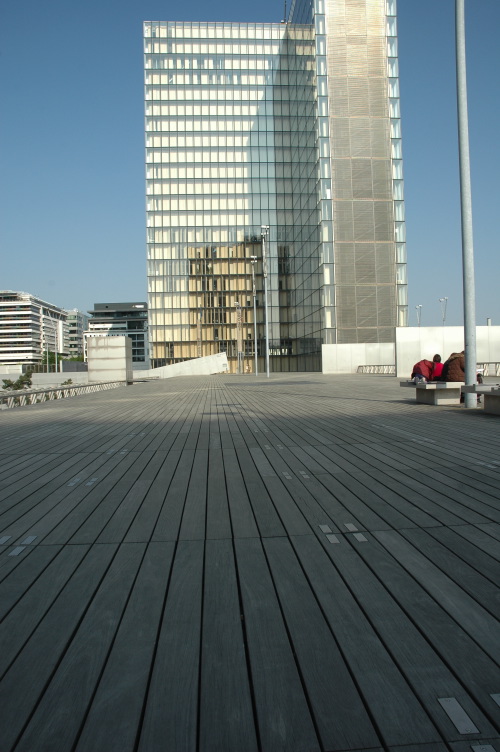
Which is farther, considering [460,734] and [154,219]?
[154,219]

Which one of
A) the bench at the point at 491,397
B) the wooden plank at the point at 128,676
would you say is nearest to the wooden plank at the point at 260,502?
the wooden plank at the point at 128,676

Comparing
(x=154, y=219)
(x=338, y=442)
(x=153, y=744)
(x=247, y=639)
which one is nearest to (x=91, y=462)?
(x=338, y=442)

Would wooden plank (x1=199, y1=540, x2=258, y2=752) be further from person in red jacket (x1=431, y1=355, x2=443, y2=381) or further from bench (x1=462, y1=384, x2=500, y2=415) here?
person in red jacket (x1=431, y1=355, x2=443, y2=381)

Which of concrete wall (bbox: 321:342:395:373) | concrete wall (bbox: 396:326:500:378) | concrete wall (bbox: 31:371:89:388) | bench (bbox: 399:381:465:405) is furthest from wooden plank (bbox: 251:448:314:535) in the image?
concrete wall (bbox: 31:371:89:388)

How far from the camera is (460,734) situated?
1787mm

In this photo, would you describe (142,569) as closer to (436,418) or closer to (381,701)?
(381,701)

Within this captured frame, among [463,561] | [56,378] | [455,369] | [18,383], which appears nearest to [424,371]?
[455,369]

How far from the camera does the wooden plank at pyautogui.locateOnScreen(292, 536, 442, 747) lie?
1.82 m

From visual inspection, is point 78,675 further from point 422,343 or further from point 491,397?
point 422,343

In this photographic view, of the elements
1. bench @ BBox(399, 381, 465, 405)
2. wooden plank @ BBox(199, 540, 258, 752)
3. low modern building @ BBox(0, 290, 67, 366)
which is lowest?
wooden plank @ BBox(199, 540, 258, 752)

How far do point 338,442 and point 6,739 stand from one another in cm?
597

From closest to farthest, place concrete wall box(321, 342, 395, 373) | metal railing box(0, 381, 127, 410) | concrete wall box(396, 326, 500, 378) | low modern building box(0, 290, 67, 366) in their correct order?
metal railing box(0, 381, 127, 410), concrete wall box(396, 326, 500, 378), concrete wall box(321, 342, 395, 373), low modern building box(0, 290, 67, 366)

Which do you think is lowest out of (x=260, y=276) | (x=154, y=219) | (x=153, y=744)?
(x=153, y=744)

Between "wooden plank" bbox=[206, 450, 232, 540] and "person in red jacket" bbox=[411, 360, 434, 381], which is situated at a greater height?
"person in red jacket" bbox=[411, 360, 434, 381]
